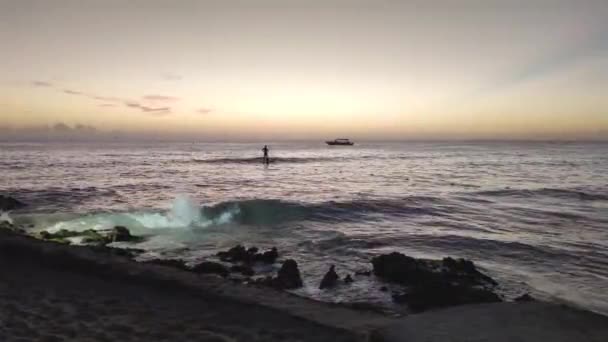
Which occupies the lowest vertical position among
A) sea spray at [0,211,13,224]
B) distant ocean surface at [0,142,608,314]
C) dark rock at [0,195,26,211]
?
distant ocean surface at [0,142,608,314]

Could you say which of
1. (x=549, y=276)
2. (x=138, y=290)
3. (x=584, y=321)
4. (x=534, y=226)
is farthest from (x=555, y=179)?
(x=138, y=290)

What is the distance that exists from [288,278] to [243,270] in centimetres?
181

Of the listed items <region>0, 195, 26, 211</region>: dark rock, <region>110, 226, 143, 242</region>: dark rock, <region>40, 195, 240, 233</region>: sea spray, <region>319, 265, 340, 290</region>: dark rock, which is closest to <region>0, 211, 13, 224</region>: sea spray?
<region>0, 195, 26, 211</region>: dark rock

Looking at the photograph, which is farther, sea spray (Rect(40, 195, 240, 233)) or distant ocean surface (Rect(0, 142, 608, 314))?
sea spray (Rect(40, 195, 240, 233))

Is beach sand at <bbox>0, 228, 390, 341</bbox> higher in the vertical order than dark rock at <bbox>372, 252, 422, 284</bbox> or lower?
higher

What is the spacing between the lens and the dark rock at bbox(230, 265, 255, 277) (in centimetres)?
1270

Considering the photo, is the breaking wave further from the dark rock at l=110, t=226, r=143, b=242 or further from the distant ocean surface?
the dark rock at l=110, t=226, r=143, b=242

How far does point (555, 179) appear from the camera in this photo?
45188 millimetres

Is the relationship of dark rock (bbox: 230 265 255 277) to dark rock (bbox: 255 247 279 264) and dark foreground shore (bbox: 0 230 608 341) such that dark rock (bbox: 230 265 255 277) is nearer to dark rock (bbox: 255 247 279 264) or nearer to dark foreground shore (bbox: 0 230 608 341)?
dark rock (bbox: 255 247 279 264)

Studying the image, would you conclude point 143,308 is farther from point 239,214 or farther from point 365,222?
point 365,222

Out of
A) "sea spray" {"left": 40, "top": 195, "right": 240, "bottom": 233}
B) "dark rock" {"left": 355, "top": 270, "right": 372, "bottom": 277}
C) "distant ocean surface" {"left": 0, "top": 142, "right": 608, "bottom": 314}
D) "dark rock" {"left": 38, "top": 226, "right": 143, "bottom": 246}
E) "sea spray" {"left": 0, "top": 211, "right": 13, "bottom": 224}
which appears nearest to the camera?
"dark rock" {"left": 355, "top": 270, "right": 372, "bottom": 277}

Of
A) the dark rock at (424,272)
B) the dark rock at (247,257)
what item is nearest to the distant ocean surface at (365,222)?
the dark rock at (424,272)

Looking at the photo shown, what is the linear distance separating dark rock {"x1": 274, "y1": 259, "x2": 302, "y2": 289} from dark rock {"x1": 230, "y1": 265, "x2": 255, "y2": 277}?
123 cm

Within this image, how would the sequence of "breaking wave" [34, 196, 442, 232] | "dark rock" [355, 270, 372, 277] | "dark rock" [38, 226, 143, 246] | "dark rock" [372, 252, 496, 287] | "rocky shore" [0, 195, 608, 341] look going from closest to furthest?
"rocky shore" [0, 195, 608, 341]
"dark rock" [372, 252, 496, 287]
"dark rock" [355, 270, 372, 277]
"dark rock" [38, 226, 143, 246]
"breaking wave" [34, 196, 442, 232]
